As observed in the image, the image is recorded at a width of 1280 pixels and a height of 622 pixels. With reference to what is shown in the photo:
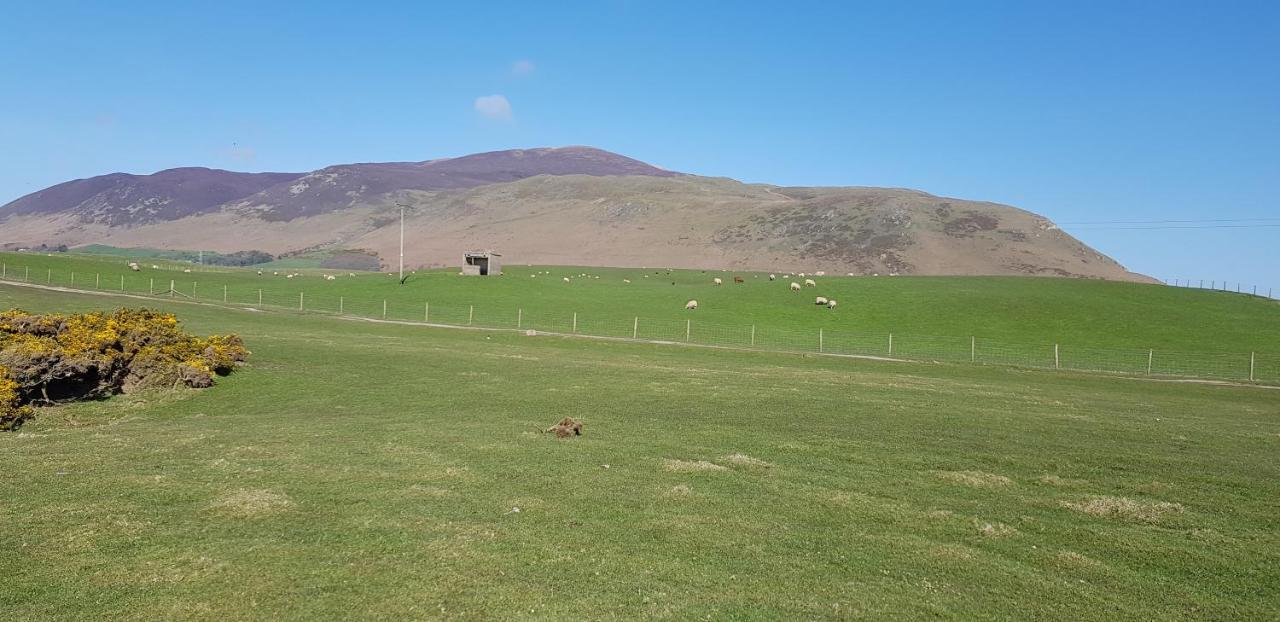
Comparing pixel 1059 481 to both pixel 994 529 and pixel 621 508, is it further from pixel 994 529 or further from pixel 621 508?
pixel 621 508

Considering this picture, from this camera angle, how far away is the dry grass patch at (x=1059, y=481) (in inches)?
512

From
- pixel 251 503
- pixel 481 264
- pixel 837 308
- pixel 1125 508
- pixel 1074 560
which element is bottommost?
pixel 251 503

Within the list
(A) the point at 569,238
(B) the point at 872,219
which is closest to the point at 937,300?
(B) the point at 872,219

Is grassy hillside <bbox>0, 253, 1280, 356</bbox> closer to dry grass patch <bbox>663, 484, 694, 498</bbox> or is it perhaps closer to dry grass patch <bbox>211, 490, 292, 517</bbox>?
dry grass patch <bbox>663, 484, 694, 498</bbox>

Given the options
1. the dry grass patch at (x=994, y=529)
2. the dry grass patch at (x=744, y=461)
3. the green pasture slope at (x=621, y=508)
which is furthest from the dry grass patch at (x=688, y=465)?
the dry grass patch at (x=994, y=529)

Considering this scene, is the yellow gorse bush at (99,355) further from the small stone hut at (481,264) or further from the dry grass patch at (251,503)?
the small stone hut at (481,264)

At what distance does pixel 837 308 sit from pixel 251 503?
200 feet

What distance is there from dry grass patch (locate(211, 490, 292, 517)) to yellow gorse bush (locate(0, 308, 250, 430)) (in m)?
9.49

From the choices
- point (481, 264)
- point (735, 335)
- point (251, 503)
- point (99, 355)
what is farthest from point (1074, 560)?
point (481, 264)

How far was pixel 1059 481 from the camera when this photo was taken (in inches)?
520

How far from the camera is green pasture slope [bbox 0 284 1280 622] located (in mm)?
7871

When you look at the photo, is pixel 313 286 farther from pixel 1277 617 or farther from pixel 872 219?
pixel 872 219

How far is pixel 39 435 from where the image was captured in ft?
49.7

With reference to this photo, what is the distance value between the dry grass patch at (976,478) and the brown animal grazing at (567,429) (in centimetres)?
716
